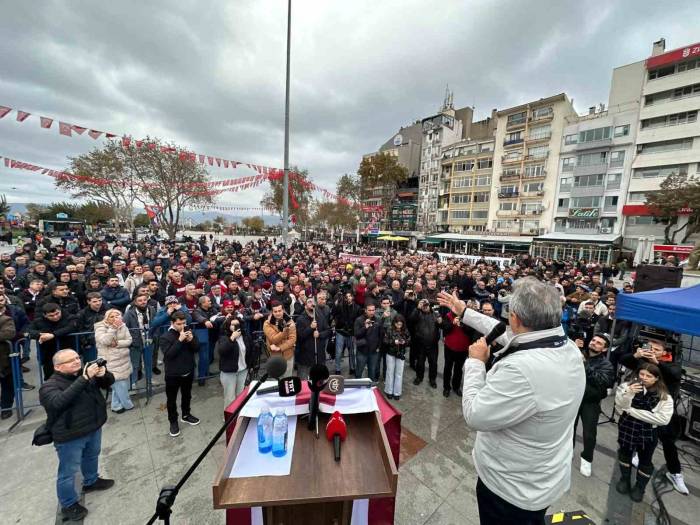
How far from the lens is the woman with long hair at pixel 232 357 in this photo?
4.39 m

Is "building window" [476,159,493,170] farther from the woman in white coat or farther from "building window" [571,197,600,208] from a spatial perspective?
the woman in white coat

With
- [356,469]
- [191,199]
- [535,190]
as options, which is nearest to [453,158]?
[535,190]

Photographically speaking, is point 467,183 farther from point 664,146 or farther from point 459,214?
point 664,146

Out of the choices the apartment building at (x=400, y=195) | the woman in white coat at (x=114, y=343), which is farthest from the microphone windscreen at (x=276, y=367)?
the apartment building at (x=400, y=195)

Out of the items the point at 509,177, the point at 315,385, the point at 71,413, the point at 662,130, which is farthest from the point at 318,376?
the point at 509,177

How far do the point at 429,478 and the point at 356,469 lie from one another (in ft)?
8.13

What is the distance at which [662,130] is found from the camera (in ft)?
100

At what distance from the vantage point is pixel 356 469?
5.83 feet

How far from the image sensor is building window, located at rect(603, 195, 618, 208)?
33219 millimetres

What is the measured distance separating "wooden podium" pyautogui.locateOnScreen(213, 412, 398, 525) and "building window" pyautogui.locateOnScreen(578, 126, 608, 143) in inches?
1803

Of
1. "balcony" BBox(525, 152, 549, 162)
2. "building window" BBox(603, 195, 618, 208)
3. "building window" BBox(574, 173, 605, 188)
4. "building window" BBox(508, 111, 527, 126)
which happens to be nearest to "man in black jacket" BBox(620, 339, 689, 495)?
"building window" BBox(603, 195, 618, 208)

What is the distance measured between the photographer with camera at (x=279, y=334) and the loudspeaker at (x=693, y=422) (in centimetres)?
632

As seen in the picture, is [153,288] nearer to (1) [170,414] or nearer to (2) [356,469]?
(1) [170,414]

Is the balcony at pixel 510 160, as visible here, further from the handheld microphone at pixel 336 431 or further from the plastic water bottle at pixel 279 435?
the plastic water bottle at pixel 279 435
